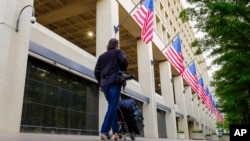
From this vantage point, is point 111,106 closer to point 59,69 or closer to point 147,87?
point 59,69

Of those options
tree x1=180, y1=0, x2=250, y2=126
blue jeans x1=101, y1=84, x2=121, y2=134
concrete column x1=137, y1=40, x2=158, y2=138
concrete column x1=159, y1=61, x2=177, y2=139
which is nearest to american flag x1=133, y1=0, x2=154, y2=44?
tree x1=180, y1=0, x2=250, y2=126

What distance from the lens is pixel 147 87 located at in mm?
18625

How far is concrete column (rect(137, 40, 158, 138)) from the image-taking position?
17.6 metres

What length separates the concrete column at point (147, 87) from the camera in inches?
691

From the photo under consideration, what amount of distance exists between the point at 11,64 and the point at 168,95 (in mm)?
18734

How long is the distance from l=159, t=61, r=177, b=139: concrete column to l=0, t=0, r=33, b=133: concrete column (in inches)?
700

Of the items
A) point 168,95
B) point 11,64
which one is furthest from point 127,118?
point 168,95

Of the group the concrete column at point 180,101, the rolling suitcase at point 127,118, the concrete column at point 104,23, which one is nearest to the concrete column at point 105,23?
the concrete column at point 104,23

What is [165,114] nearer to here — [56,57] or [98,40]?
[98,40]

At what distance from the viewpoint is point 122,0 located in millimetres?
16016

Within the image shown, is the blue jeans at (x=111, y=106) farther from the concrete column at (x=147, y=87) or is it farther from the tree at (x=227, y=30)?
the concrete column at (x=147, y=87)

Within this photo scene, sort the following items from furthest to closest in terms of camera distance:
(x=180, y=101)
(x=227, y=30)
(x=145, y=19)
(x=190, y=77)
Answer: (x=180, y=101) < (x=190, y=77) < (x=227, y=30) < (x=145, y=19)

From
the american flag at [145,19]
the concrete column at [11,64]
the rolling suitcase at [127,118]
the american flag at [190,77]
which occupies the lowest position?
the rolling suitcase at [127,118]

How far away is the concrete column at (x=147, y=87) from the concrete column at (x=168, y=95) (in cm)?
556
